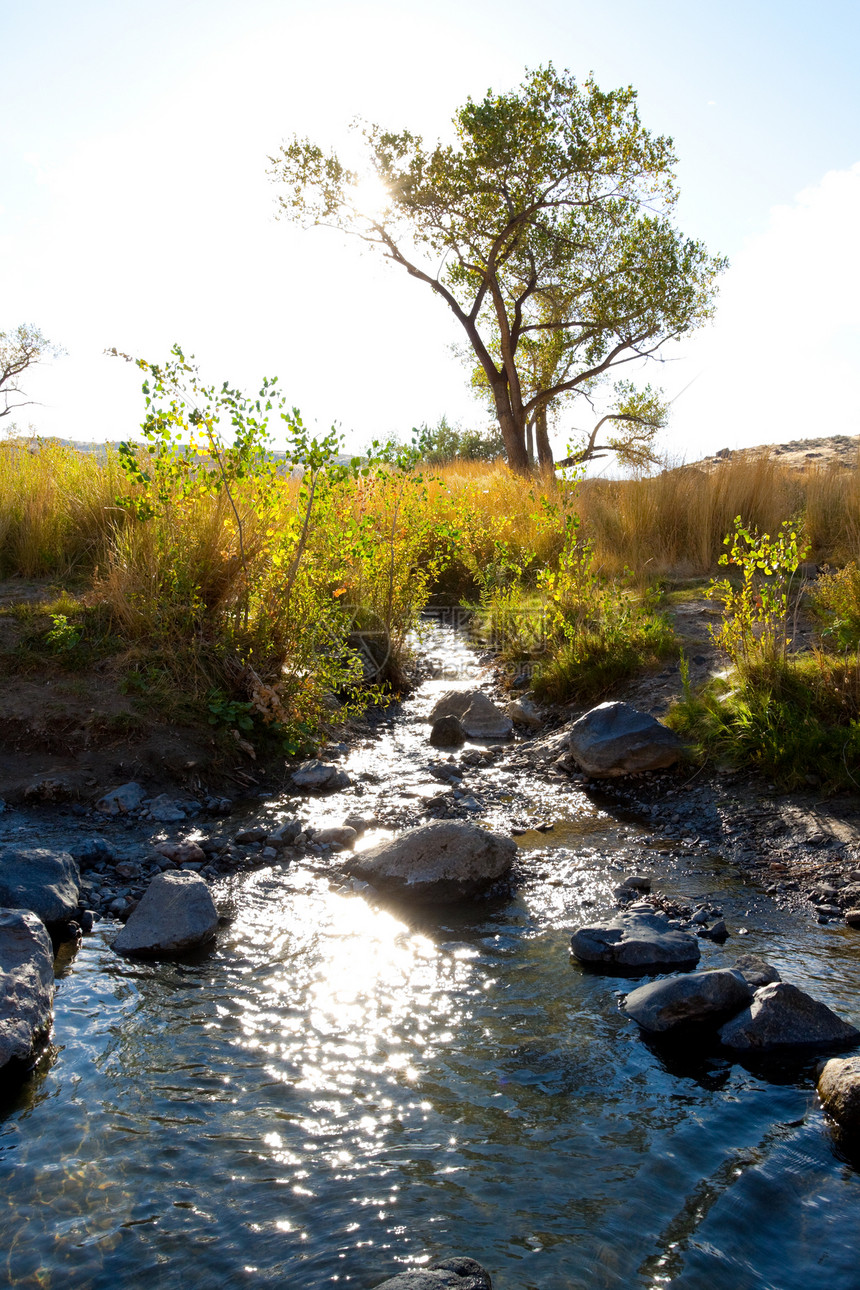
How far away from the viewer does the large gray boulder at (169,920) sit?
144 inches

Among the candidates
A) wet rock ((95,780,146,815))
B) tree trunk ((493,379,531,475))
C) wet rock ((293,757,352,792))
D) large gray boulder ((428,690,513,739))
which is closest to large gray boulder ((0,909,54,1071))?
wet rock ((95,780,146,815))

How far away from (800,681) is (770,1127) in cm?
337

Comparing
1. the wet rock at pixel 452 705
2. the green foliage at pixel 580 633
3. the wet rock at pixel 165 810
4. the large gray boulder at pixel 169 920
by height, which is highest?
the green foliage at pixel 580 633

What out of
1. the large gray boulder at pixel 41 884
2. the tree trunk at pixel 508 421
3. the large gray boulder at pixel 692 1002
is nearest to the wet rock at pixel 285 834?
the large gray boulder at pixel 41 884

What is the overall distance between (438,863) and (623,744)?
2.05 m

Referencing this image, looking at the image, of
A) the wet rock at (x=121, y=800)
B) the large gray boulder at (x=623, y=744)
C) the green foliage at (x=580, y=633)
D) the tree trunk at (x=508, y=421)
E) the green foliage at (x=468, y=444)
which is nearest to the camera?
the wet rock at (x=121, y=800)

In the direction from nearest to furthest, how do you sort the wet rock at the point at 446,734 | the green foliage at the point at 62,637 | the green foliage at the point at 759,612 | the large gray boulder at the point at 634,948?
the large gray boulder at the point at 634,948 < the green foliage at the point at 759,612 < the green foliage at the point at 62,637 < the wet rock at the point at 446,734

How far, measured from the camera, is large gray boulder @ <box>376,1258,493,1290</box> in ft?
6.73

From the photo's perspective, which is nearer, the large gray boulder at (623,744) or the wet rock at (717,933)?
the wet rock at (717,933)

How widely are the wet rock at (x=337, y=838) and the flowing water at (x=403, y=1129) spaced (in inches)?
36.0

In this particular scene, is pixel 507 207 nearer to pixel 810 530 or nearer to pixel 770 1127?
pixel 810 530

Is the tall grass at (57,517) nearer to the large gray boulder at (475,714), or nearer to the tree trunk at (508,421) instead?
the large gray boulder at (475,714)

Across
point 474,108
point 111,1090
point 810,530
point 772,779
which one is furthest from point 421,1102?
point 474,108

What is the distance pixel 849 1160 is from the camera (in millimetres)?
2533
